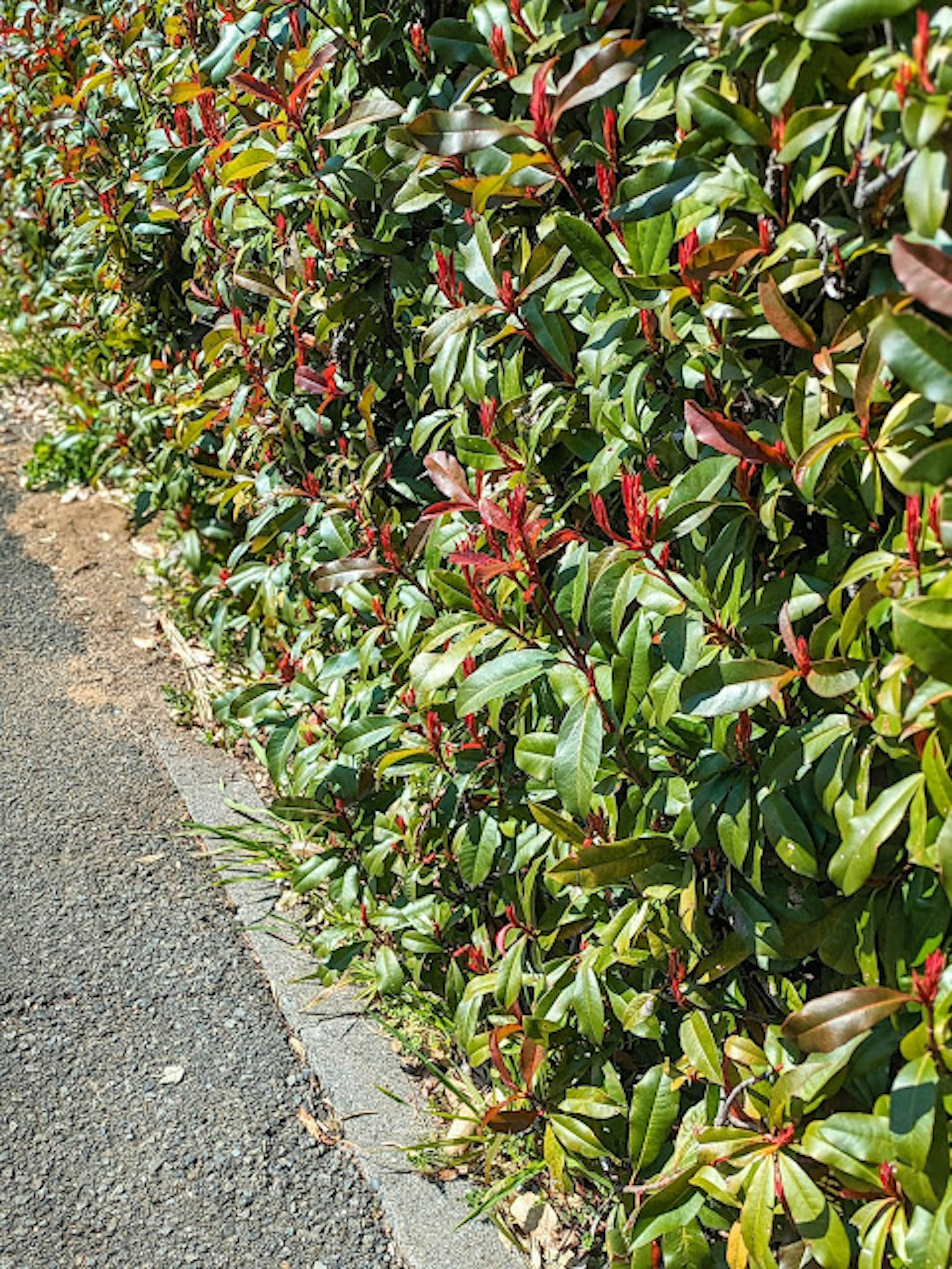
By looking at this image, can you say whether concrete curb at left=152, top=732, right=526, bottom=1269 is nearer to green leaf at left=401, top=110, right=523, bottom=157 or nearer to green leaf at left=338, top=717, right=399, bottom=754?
green leaf at left=338, top=717, right=399, bottom=754

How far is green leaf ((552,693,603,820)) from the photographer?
196 cm

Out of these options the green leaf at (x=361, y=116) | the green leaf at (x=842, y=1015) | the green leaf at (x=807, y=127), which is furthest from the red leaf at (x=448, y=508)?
the green leaf at (x=842, y=1015)

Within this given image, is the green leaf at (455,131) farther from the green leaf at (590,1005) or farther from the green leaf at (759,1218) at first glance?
the green leaf at (759,1218)

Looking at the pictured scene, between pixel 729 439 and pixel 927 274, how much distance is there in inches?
16.5

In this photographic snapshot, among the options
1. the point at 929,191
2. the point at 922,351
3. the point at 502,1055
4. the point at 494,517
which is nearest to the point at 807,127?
the point at 929,191

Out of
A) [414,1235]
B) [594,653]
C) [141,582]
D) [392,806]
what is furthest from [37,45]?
[414,1235]

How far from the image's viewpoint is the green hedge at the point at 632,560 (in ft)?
5.18

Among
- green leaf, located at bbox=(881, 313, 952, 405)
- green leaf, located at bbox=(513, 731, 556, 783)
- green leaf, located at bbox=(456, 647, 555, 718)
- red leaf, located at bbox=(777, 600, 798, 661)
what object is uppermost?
green leaf, located at bbox=(881, 313, 952, 405)

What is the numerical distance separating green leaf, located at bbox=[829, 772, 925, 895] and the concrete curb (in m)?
1.29

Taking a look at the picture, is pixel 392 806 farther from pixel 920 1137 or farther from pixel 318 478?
pixel 920 1137

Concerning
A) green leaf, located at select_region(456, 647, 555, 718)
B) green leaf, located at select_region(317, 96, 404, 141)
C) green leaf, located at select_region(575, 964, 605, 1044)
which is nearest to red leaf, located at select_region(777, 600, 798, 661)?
green leaf, located at select_region(456, 647, 555, 718)

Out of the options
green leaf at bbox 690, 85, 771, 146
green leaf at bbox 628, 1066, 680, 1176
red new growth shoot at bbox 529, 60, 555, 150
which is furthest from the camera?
green leaf at bbox 628, 1066, 680, 1176

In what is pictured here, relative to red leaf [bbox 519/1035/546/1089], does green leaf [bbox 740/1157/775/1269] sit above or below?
above

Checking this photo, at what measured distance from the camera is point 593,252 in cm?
193
